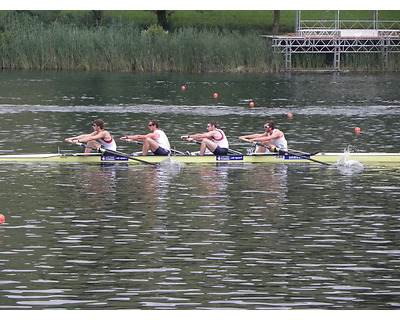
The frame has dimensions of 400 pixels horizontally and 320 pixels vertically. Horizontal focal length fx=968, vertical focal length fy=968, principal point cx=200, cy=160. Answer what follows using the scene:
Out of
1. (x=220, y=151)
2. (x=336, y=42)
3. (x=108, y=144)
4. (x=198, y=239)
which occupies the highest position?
(x=336, y=42)

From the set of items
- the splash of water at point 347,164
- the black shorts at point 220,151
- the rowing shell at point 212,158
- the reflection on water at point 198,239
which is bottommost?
the reflection on water at point 198,239

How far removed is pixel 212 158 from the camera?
89.2 ft

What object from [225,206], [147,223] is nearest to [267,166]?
[225,206]

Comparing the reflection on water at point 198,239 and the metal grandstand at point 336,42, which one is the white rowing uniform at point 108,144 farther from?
the metal grandstand at point 336,42

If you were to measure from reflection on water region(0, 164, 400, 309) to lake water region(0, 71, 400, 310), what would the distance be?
0.10 feet

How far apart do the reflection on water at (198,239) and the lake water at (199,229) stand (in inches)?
1.2

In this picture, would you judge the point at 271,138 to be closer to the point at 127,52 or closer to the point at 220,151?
the point at 220,151

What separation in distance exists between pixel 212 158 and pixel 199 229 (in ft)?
28.1

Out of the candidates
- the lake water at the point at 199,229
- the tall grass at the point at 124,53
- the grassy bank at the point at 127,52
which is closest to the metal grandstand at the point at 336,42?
the grassy bank at the point at 127,52

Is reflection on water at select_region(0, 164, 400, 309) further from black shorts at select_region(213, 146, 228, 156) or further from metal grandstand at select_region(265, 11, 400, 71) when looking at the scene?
metal grandstand at select_region(265, 11, 400, 71)

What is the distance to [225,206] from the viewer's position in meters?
21.2

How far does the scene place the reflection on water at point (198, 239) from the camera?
1456 centimetres

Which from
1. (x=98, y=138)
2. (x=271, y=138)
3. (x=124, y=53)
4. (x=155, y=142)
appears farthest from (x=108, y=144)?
(x=124, y=53)

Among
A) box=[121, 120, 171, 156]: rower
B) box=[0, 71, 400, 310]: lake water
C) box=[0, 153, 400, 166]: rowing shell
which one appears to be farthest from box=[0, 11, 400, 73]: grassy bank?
box=[0, 153, 400, 166]: rowing shell
